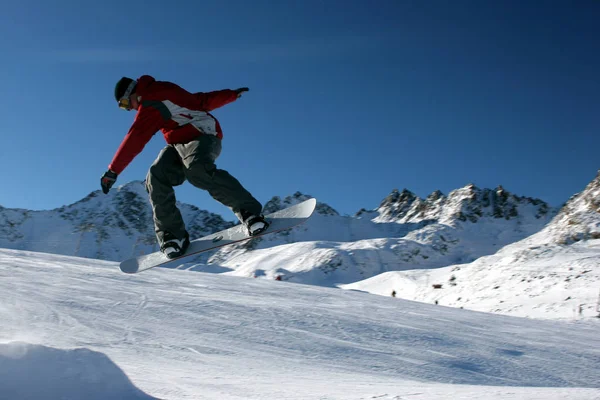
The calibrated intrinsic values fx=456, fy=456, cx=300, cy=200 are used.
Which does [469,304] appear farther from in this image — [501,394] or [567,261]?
[501,394]

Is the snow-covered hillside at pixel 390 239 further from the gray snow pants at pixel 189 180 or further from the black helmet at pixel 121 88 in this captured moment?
the black helmet at pixel 121 88

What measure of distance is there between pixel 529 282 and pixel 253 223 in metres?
25.5

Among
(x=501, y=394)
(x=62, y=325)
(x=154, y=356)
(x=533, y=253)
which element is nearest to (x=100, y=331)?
(x=62, y=325)

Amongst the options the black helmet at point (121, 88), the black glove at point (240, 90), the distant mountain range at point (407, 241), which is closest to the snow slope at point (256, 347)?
the black helmet at point (121, 88)

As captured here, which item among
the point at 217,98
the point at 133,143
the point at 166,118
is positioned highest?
the point at 217,98

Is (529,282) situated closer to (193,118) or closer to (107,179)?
(193,118)

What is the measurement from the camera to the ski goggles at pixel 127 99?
158 inches

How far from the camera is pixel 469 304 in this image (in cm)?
2814

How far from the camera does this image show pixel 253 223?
14.1 feet

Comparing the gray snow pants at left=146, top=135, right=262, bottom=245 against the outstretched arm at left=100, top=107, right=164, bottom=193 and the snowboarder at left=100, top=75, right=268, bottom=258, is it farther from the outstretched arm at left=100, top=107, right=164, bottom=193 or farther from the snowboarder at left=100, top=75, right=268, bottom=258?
the outstretched arm at left=100, top=107, right=164, bottom=193

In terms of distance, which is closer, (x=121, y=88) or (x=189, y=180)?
(x=121, y=88)

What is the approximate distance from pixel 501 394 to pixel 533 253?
110 ft

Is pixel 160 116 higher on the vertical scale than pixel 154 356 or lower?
higher

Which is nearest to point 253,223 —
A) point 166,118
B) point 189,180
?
point 189,180
